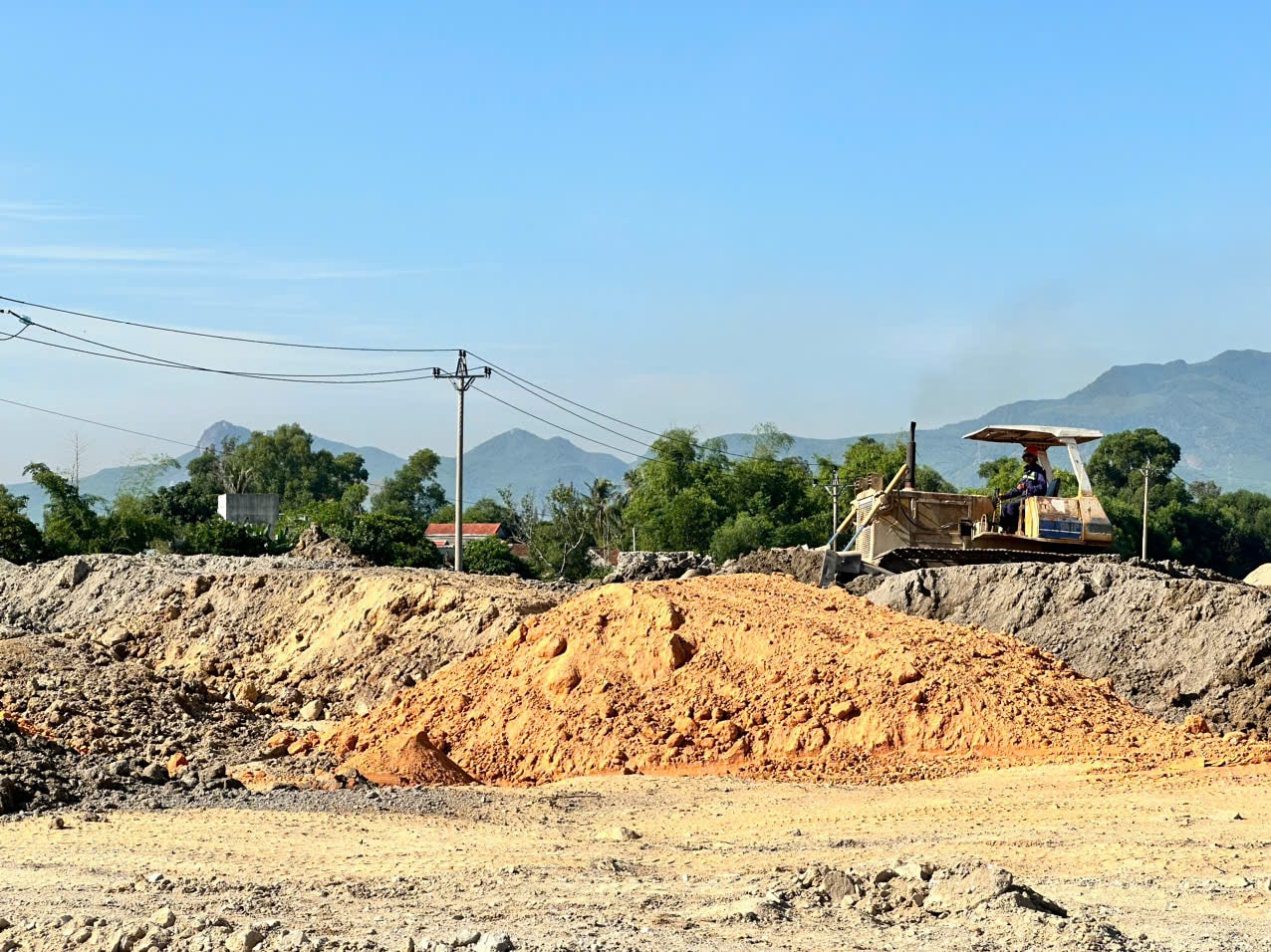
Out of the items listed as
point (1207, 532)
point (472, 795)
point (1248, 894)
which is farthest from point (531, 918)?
point (1207, 532)

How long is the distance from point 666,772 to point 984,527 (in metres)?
9.84

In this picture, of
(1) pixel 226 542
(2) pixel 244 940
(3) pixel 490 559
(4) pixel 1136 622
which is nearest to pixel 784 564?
(4) pixel 1136 622

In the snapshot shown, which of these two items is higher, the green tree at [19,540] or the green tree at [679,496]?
the green tree at [679,496]

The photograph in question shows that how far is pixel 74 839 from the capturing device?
10820mm

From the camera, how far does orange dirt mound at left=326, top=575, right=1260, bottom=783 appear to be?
1445cm

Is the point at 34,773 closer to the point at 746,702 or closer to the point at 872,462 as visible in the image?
the point at 746,702

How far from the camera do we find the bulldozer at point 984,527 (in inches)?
885

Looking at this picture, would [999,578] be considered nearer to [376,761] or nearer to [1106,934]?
[376,761]

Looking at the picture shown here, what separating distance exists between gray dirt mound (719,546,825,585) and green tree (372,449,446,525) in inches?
3365

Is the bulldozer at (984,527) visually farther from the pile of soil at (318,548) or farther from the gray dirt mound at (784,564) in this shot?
the pile of soil at (318,548)

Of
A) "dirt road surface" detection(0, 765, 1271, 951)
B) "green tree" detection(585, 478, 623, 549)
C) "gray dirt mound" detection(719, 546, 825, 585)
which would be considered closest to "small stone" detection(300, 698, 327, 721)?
"dirt road surface" detection(0, 765, 1271, 951)

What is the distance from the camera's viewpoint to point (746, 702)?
15211 mm

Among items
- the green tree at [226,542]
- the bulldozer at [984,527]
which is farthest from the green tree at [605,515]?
the bulldozer at [984,527]

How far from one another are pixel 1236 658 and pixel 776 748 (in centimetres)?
506
